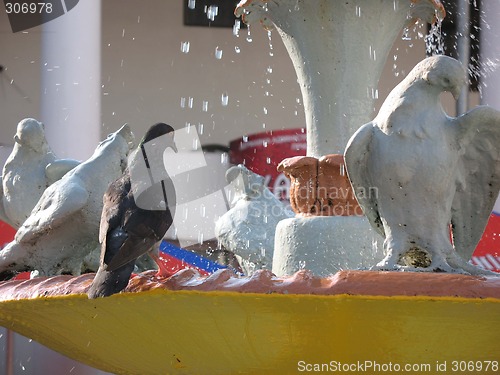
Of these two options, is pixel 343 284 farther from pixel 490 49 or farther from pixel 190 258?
pixel 490 49

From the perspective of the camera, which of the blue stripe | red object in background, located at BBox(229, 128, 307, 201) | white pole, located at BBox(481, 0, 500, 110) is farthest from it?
red object in background, located at BBox(229, 128, 307, 201)

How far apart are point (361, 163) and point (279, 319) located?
54cm

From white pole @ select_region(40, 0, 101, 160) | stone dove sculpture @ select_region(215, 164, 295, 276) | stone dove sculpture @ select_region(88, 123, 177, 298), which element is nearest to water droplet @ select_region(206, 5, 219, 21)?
white pole @ select_region(40, 0, 101, 160)

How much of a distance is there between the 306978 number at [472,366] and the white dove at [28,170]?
1.82 meters

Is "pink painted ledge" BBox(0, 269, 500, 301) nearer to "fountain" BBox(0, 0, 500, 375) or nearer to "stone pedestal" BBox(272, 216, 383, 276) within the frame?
"fountain" BBox(0, 0, 500, 375)

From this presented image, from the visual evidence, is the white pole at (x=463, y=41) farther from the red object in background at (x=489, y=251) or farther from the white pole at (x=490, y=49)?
the red object in background at (x=489, y=251)

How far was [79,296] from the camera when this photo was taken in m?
2.37

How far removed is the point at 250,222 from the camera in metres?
4.06

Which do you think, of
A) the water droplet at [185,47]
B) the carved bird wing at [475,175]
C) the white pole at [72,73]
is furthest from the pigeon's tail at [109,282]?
the water droplet at [185,47]

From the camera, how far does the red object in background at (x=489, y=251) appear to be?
720cm

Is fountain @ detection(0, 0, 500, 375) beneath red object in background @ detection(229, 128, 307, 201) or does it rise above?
above

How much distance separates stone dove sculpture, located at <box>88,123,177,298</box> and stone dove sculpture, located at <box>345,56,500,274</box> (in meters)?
0.54

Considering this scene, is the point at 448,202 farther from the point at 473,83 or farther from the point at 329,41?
the point at 473,83

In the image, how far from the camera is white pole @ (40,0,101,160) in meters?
8.55
